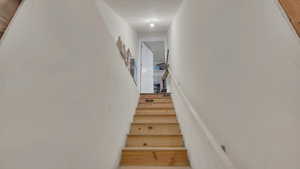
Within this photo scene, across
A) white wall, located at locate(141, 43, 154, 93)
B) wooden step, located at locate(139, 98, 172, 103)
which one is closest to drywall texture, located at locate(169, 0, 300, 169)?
wooden step, located at locate(139, 98, 172, 103)

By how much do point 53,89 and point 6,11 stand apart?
405 millimetres

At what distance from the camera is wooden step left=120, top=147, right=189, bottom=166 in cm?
211

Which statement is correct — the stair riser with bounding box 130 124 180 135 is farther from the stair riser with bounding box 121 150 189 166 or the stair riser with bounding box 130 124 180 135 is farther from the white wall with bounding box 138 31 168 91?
the white wall with bounding box 138 31 168 91

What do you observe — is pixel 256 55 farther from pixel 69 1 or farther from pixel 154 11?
pixel 154 11

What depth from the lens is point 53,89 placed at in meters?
0.93

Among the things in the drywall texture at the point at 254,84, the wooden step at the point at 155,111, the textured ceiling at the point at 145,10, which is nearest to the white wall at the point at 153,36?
the textured ceiling at the point at 145,10

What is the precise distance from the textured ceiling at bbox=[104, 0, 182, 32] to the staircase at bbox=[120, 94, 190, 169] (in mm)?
1779

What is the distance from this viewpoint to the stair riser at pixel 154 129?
2.65 meters

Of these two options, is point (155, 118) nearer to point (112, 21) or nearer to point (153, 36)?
point (112, 21)

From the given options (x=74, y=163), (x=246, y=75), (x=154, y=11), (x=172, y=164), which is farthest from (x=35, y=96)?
(x=154, y=11)

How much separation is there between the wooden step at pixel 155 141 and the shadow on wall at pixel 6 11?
208cm

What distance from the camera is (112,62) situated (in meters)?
2.07

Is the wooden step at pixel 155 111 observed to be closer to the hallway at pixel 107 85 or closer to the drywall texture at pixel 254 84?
the hallway at pixel 107 85

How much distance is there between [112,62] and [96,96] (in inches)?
25.7
